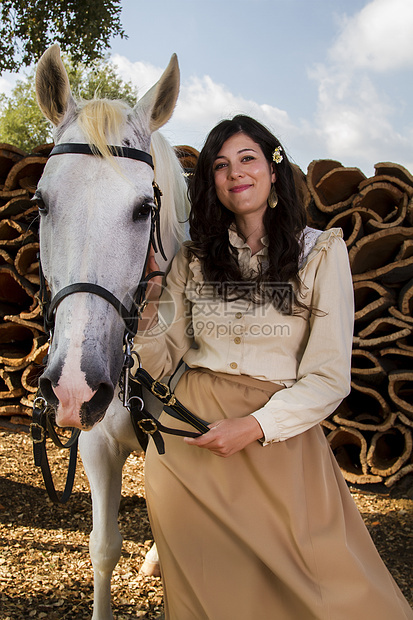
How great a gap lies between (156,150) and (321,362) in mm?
852

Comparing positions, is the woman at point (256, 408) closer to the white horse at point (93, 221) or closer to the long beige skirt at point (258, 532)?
the long beige skirt at point (258, 532)

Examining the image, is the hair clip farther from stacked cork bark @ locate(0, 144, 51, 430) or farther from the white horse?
stacked cork bark @ locate(0, 144, 51, 430)

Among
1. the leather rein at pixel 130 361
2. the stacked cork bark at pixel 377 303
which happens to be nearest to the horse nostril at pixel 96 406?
the leather rein at pixel 130 361

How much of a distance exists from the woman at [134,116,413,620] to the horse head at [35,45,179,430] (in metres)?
0.27

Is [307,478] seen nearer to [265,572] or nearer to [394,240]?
[265,572]

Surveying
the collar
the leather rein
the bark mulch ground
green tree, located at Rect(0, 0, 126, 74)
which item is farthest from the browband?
green tree, located at Rect(0, 0, 126, 74)

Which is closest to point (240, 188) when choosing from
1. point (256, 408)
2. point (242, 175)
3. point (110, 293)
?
point (242, 175)

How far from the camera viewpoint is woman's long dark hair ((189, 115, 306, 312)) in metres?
1.36

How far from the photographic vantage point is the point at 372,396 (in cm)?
298

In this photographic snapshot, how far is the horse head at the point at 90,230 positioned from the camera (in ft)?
3.28

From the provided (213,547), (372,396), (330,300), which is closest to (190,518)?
(213,547)

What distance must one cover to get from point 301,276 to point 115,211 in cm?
57

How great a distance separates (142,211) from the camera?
1222 millimetres

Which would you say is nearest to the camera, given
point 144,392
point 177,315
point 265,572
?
point 265,572
